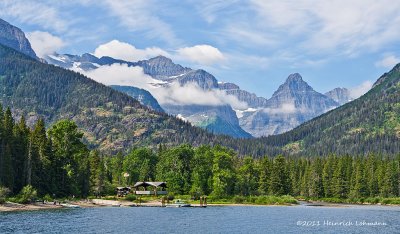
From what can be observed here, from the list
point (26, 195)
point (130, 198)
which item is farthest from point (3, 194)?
point (130, 198)

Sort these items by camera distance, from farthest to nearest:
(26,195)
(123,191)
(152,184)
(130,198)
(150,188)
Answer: (150,188) < (123,191) < (152,184) < (130,198) < (26,195)

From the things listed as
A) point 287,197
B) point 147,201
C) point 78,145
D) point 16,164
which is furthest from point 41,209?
point 287,197

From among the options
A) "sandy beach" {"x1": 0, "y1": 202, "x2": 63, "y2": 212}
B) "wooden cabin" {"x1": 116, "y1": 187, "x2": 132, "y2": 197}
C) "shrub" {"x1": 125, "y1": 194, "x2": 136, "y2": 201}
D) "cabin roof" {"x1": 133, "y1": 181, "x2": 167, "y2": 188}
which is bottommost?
"sandy beach" {"x1": 0, "y1": 202, "x2": 63, "y2": 212}

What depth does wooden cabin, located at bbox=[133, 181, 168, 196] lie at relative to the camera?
184 m

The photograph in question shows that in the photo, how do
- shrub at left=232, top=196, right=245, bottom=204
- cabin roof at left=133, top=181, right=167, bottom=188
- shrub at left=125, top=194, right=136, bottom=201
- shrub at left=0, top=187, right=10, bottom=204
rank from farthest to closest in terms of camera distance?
1. cabin roof at left=133, top=181, right=167, bottom=188
2. shrub at left=232, top=196, right=245, bottom=204
3. shrub at left=125, top=194, right=136, bottom=201
4. shrub at left=0, top=187, right=10, bottom=204

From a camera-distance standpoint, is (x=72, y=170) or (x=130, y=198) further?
(x=130, y=198)

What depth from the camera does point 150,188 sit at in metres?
191

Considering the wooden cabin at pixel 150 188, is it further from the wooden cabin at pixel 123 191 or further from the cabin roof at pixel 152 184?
the wooden cabin at pixel 123 191

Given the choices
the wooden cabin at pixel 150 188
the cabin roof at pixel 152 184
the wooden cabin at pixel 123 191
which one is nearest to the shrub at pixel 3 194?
the cabin roof at pixel 152 184

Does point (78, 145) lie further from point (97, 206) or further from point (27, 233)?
point (27, 233)

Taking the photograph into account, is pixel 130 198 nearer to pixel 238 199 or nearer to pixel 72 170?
pixel 72 170

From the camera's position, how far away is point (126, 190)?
191 metres

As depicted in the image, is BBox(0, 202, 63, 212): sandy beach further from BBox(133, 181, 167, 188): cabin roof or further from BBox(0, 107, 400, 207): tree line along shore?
BBox(133, 181, 167, 188): cabin roof

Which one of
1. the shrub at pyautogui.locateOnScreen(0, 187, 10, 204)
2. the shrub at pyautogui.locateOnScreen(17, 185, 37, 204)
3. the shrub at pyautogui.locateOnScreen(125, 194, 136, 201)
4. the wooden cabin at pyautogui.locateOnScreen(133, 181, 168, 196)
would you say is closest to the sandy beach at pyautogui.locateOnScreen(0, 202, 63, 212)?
the shrub at pyautogui.locateOnScreen(0, 187, 10, 204)
